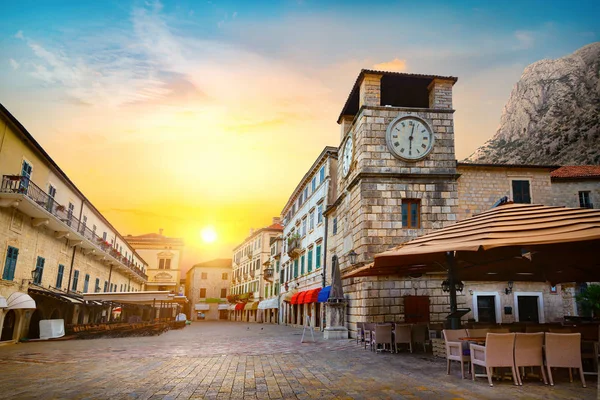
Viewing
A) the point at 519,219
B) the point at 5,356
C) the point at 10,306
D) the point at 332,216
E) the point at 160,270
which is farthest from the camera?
the point at 160,270

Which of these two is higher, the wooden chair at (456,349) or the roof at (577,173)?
the roof at (577,173)

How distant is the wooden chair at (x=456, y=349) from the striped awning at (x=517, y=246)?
172cm

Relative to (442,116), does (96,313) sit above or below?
below

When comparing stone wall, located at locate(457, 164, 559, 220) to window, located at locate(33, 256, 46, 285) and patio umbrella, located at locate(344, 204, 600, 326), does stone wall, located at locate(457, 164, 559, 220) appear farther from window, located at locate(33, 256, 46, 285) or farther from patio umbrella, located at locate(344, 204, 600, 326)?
window, located at locate(33, 256, 46, 285)

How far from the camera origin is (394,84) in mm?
21266

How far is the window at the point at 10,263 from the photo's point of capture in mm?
16505

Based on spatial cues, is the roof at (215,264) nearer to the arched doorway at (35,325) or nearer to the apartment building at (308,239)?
the apartment building at (308,239)

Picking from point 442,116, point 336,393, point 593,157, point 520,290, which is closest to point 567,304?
point 520,290

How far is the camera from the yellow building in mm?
64562

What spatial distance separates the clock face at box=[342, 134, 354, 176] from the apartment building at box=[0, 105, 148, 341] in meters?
14.5

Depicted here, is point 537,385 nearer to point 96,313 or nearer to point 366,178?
point 366,178

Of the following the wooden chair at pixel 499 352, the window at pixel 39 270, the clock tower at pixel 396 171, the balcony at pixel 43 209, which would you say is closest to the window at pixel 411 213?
the clock tower at pixel 396 171

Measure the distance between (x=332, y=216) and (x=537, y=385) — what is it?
19.2m

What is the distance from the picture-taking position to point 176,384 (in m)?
7.11
